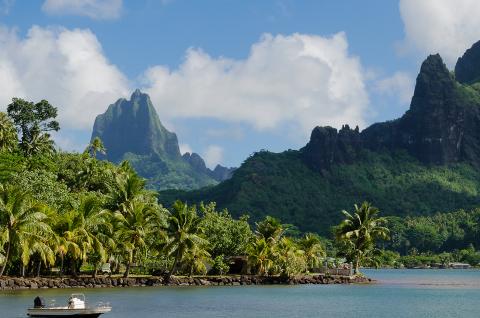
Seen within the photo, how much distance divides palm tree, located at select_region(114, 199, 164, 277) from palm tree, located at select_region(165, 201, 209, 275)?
1776mm

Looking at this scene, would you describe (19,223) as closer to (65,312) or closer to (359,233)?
(65,312)

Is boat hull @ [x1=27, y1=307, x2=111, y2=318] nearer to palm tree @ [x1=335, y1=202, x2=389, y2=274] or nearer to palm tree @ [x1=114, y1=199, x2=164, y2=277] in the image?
palm tree @ [x1=114, y1=199, x2=164, y2=277]

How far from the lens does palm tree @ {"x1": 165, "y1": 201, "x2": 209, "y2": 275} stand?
86562mm

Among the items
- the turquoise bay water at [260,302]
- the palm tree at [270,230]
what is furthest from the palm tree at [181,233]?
the palm tree at [270,230]

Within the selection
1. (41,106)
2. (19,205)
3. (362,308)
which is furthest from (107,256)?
(41,106)

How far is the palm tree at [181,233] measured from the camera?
86.6 metres

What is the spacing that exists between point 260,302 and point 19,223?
78.7ft

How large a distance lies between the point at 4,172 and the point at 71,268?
49.2ft

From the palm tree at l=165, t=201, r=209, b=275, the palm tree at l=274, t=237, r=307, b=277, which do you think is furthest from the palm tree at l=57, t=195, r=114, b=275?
the palm tree at l=274, t=237, r=307, b=277

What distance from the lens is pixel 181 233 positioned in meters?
86.6

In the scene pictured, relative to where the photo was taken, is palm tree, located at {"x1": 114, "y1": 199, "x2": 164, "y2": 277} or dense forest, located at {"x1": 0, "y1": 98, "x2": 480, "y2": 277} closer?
dense forest, located at {"x1": 0, "y1": 98, "x2": 480, "y2": 277}

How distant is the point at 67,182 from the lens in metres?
110

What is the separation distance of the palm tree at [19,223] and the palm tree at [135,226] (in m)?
11.7

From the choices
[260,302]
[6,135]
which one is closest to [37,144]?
[6,135]
